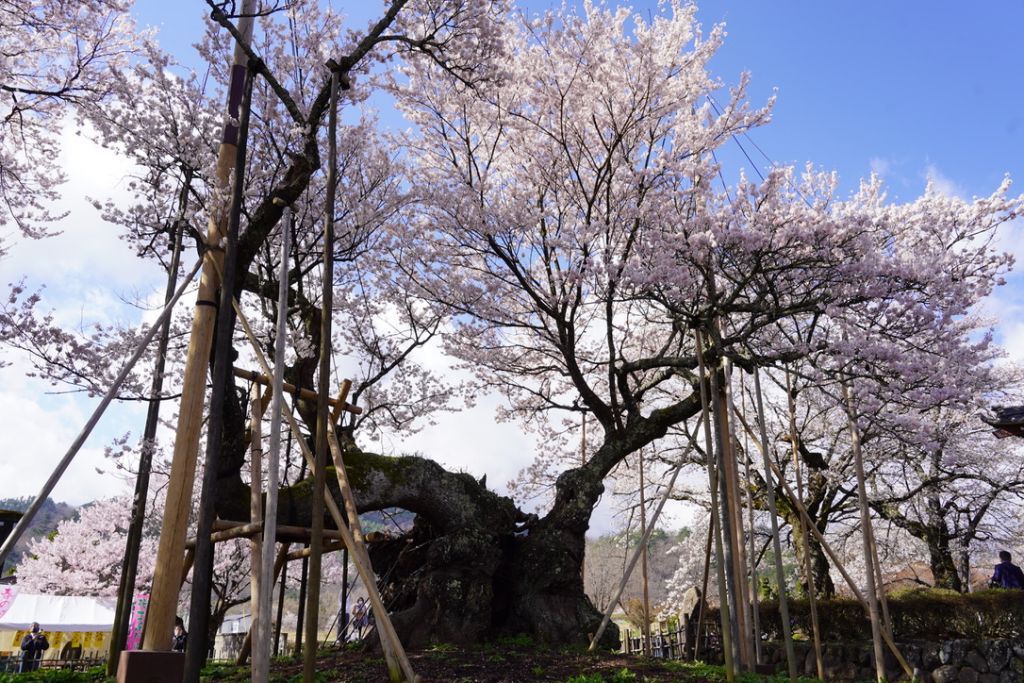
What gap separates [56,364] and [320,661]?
5.06m

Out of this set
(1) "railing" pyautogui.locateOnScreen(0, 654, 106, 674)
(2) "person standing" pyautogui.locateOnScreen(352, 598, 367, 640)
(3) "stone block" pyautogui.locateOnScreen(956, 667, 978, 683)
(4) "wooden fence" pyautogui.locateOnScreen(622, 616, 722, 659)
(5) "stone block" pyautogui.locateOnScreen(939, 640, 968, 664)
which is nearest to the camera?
(2) "person standing" pyautogui.locateOnScreen(352, 598, 367, 640)

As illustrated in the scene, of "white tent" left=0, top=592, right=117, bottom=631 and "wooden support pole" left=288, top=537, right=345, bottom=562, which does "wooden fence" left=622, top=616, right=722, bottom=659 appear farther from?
"white tent" left=0, top=592, right=117, bottom=631

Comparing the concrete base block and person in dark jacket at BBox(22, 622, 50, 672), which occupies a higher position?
the concrete base block

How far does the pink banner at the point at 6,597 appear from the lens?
1728 centimetres

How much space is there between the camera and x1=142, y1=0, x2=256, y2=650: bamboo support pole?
4.70 meters

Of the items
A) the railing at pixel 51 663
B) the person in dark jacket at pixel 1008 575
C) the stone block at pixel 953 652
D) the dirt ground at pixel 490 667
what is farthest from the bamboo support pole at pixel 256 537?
the railing at pixel 51 663

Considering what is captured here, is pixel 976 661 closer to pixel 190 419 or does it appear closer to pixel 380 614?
pixel 380 614

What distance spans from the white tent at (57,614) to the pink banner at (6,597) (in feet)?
0.31

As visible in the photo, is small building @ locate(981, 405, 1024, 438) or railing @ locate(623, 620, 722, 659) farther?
railing @ locate(623, 620, 722, 659)

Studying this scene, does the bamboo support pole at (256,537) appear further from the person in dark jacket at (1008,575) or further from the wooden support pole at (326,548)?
the person in dark jacket at (1008,575)

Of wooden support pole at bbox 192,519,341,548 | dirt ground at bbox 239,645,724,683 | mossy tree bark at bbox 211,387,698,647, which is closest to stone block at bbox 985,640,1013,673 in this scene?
mossy tree bark at bbox 211,387,698,647

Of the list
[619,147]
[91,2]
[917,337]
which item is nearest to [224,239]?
[91,2]

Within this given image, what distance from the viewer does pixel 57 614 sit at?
57.7 ft

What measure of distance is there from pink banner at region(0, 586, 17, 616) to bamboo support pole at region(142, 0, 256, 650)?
55.0 ft
